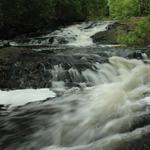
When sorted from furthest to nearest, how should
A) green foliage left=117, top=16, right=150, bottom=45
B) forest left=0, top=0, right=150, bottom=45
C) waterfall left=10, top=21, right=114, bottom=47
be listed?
waterfall left=10, top=21, right=114, bottom=47, forest left=0, top=0, right=150, bottom=45, green foliage left=117, top=16, right=150, bottom=45

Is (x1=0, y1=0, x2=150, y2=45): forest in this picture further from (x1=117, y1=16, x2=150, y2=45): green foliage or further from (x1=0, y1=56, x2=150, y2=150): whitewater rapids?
(x1=0, y1=56, x2=150, y2=150): whitewater rapids

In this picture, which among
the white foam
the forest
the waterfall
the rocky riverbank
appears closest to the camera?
the white foam

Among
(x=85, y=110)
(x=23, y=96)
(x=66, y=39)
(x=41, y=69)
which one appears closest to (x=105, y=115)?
(x=85, y=110)

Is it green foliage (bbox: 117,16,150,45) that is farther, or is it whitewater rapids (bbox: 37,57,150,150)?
green foliage (bbox: 117,16,150,45)

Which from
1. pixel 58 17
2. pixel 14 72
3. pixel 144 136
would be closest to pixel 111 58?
pixel 14 72

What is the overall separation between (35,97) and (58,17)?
2035 cm

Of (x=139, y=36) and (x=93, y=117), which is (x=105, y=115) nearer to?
(x=93, y=117)

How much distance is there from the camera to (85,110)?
8.40 metres

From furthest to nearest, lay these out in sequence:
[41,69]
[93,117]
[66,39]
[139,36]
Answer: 1. [66,39]
2. [139,36]
3. [41,69]
4. [93,117]

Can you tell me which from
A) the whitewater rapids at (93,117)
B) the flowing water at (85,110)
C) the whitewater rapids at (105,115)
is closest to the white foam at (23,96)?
the flowing water at (85,110)

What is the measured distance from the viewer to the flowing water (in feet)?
21.8

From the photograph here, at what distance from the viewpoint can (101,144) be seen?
6.33m

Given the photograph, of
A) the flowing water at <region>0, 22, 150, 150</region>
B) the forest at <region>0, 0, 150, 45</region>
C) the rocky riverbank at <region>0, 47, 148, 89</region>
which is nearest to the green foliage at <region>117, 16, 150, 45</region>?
the forest at <region>0, 0, 150, 45</region>

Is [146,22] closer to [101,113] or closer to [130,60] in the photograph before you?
[130,60]
